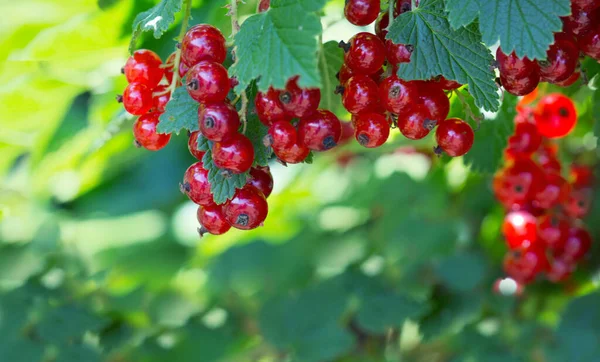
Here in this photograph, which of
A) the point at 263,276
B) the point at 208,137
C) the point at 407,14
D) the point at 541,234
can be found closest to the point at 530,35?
the point at 407,14

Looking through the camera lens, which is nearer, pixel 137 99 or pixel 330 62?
pixel 137 99

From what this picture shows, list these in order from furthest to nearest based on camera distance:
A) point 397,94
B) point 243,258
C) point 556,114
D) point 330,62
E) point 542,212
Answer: point 243,258
point 542,212
point 556,114
point 330,62
point 397,94

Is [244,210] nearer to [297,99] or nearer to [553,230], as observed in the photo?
[297,99]

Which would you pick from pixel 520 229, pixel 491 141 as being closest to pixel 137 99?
pixel 491 141

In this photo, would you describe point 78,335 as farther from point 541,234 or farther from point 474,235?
point 541,234

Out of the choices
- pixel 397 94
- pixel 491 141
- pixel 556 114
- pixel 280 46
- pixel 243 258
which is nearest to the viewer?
pixel 280 46

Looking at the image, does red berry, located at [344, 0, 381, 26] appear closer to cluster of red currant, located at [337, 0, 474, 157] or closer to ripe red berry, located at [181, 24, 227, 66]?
cluster of red currant, located at [337, 0, 474, 157]

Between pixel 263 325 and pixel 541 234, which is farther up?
pixel 541 234
